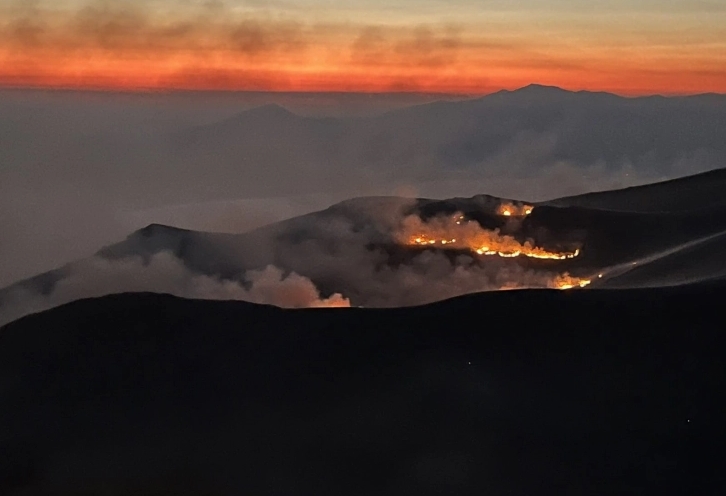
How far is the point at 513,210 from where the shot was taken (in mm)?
7840

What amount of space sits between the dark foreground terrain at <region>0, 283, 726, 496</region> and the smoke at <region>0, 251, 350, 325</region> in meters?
0.10

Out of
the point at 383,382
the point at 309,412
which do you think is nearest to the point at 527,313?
the point at 383,382

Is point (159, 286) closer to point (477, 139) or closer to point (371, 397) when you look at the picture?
point (371, 397)

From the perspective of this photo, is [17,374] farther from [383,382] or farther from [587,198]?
[587,198]

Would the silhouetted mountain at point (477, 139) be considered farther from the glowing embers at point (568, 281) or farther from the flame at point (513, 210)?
the glowing embers at point (568, 281)

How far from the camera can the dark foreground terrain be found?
13.5 feet

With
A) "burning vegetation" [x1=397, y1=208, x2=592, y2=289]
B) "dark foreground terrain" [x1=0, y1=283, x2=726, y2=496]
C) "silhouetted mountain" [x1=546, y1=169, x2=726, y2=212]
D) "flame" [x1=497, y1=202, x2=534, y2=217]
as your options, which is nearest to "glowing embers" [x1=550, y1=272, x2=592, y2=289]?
"burning vegetation" [x1=397, y1=208, x2=592, y2=289]

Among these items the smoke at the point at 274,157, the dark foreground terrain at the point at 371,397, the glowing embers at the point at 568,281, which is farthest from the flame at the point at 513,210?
the dark foreground terrain at the point at 371,397

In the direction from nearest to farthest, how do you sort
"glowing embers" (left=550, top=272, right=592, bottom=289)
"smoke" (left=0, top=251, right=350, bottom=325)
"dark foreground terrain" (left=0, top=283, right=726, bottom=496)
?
"dark foreground terrain" (left=0, top=283, right=726, bottom=496) < "smoke" (left=0, top=251, right=350, bottom=325) < "glowing embers" (left=550, top=272, right=592, bottom=289)

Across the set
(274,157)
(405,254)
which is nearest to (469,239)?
(405,254)

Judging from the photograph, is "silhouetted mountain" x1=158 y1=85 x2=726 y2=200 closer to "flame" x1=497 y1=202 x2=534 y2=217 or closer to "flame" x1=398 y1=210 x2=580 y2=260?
"flame" x1=497 y1=202 x2=534 y2=217

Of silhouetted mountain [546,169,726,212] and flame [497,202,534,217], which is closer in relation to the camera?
flame [497,202,534,217]

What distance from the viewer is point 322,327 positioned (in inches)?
214

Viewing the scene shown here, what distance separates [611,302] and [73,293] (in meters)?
3.85
